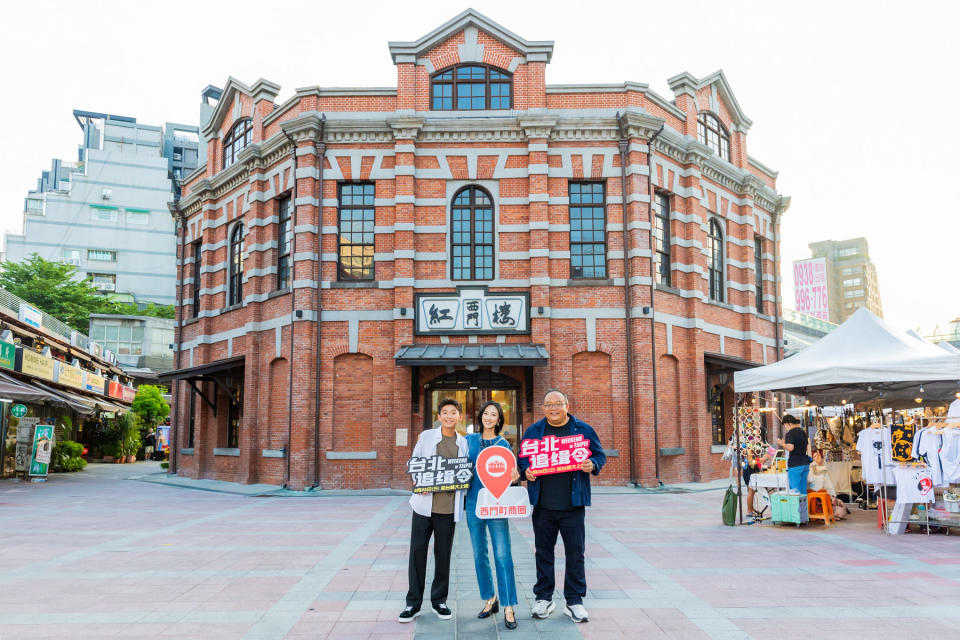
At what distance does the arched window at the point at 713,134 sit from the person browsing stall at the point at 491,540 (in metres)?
17.9

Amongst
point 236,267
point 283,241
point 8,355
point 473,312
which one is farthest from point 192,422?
point 473,312

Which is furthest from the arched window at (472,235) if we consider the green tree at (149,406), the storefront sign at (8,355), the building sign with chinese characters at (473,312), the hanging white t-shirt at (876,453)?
the green tree at (149,406)

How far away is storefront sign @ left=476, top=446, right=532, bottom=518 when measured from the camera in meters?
5.83

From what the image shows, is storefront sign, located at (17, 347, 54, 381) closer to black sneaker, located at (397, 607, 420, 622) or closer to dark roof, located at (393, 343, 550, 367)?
dark roof, located at (393, 343, 550, 367)

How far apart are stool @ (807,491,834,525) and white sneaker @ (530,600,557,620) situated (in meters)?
7.51

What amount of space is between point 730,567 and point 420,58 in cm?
1546

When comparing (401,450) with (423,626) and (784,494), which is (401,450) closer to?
(784,494)

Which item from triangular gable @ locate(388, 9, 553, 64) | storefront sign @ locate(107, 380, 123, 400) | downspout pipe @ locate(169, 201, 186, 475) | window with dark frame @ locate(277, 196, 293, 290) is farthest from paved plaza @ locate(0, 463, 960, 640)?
storefront sign @ locate(107, 380, 123, 400)

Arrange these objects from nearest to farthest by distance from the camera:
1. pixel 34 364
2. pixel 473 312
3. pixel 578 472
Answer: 1. pixel 578 472
2. pixel 473 312
3. pixel 34 364

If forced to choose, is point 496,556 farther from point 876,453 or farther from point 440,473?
point 876,453

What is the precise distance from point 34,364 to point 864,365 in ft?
79.3

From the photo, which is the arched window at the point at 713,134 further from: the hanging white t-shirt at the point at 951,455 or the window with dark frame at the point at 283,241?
the hanging white t-shirt at the point at 951,455

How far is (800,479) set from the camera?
38.2 feet

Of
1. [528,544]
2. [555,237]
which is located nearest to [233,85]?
[555,237]
